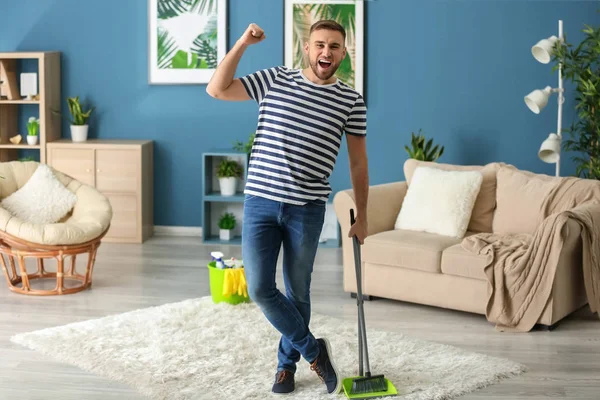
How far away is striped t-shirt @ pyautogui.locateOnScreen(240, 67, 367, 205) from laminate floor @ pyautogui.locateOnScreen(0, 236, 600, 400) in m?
1.08

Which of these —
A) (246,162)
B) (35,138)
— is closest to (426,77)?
(246,162)

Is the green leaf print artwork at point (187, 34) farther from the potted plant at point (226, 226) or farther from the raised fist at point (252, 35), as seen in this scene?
A: the raised fist at point (252, 35)

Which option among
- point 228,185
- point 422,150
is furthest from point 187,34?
point 422,150

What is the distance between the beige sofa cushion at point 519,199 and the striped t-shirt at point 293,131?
2083 millimetres

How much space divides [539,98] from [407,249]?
5.40 feet

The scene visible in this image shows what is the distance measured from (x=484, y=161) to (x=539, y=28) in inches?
39.7

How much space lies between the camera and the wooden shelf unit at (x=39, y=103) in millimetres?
6824

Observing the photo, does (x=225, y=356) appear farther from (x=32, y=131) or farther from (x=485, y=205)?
(x=32, y=131)

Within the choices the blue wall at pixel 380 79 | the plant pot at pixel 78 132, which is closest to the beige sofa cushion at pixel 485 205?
the blue wall at pixel 380 79

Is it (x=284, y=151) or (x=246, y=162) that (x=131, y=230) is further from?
(x=284, y=151)

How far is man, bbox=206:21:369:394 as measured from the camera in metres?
3.19

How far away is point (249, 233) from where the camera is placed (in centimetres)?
329

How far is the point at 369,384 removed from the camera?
139 inches

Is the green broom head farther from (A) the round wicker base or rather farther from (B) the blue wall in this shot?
(B) the blue wall
